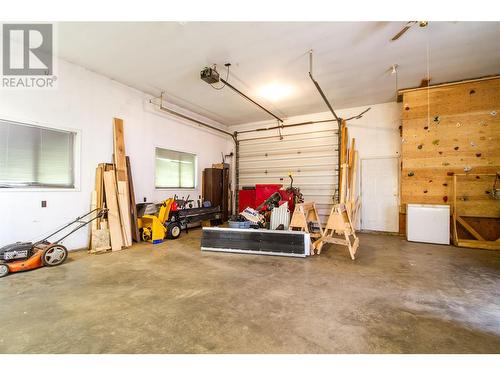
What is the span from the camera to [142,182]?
18.4 feet

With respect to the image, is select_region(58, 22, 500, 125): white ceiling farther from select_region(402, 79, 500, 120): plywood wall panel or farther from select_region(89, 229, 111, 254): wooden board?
select_region(89, 229, 111, 254): wooden board

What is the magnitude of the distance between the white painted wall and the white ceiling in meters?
0.43

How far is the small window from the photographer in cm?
621

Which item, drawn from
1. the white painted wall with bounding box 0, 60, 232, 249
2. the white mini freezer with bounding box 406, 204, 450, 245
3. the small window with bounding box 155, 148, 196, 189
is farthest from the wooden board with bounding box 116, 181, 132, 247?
the white mini freezer with bounding box 406, 204, 450, 245

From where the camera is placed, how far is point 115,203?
4.57 metres

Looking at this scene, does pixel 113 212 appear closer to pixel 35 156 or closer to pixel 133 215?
pixel 133 215

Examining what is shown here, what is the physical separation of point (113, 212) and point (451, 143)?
291 inches

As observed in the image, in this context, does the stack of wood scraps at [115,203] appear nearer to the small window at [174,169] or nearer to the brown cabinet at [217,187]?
the small window at [174,169]

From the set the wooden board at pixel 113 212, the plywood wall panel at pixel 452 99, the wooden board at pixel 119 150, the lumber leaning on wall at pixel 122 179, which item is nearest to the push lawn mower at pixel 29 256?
the wooden board at pixel 113 212

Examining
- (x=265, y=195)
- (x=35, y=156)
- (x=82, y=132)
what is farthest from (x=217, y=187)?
(x=35, y=156)
